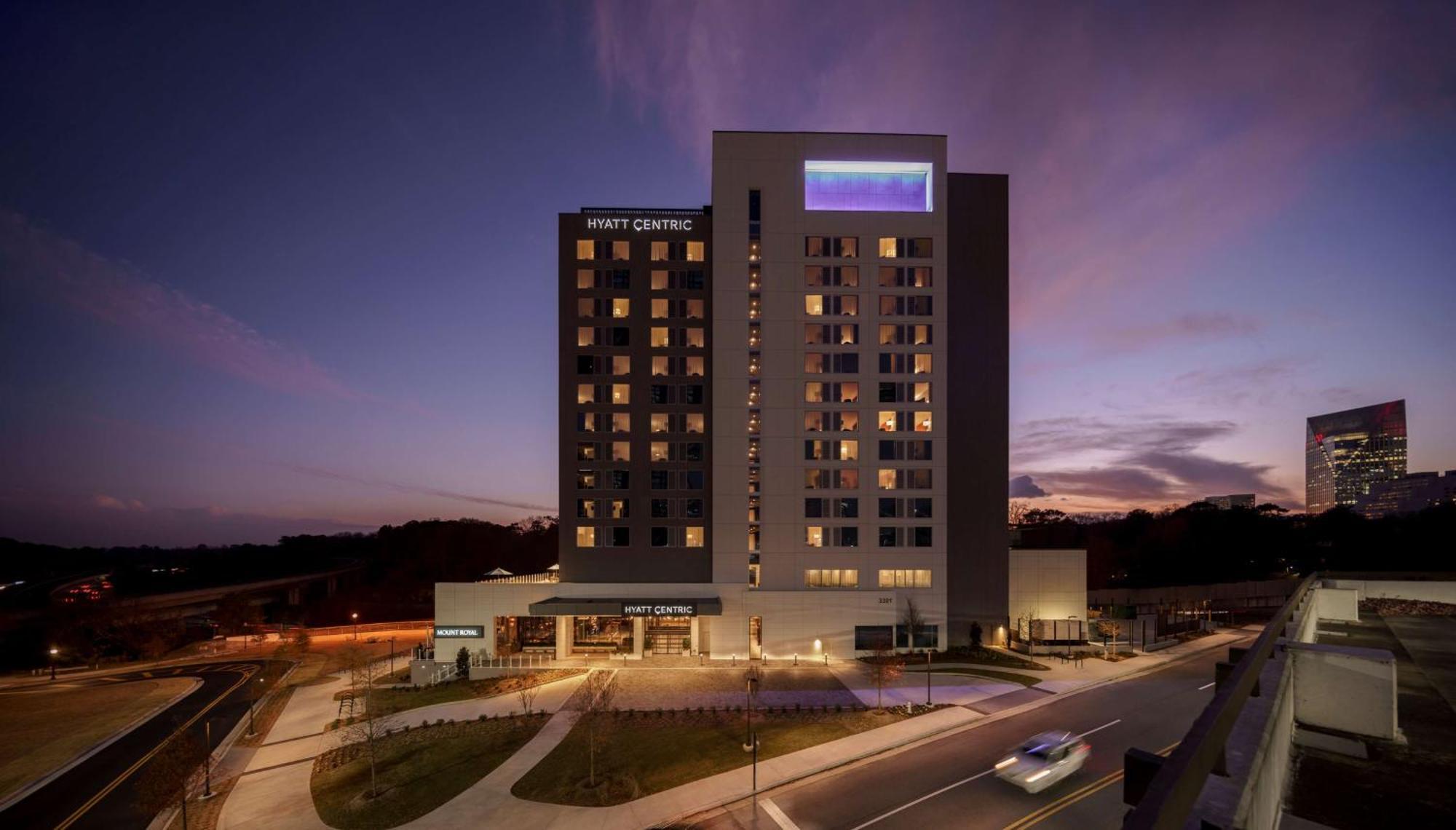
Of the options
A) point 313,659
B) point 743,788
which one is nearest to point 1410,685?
point 743,788

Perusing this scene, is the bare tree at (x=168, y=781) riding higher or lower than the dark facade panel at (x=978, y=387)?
lower

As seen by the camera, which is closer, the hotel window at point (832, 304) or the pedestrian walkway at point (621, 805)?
the pedestrian walkway at point (621, 805)

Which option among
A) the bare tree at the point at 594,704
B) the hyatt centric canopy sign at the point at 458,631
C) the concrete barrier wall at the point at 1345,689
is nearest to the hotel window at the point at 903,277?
the bare tree at the point at 594,704

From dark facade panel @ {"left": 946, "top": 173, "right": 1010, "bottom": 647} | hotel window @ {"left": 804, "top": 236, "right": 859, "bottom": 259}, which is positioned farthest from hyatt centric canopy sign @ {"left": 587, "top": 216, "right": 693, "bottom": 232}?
dark facade panel @ {"left": 946, "top": 173, "right": 1010, "bottom": 647}

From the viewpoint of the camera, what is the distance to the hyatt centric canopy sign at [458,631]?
51.9 m

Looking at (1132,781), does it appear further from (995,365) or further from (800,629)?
(995,365)

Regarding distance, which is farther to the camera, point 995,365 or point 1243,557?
point 1243,557

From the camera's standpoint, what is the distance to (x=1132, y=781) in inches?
149

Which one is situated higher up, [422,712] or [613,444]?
[613,444]

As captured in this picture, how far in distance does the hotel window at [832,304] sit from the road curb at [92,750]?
57.9 meters

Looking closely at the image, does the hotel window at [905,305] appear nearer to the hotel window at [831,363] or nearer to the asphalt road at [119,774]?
the hotel window at [831,363]

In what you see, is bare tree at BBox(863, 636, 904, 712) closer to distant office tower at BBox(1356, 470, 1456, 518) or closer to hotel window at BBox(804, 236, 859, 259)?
hotel window at BBox(804, 236, 859, 259)

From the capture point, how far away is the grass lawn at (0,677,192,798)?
3562cm

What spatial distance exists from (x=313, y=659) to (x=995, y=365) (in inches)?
2843
